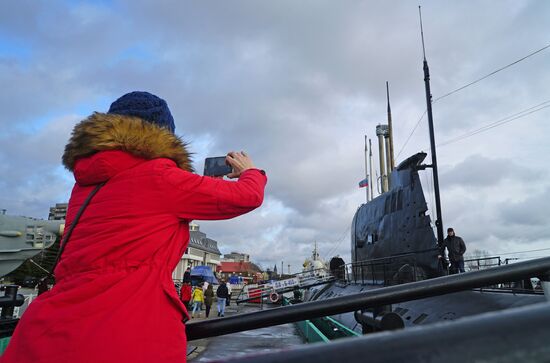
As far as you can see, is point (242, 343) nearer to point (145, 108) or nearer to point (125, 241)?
point (145, 108)

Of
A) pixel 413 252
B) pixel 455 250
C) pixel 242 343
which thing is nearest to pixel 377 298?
pixel 455 250

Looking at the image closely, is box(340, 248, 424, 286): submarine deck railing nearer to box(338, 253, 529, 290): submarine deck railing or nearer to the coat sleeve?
box(338, 253, 529, 290): submarine deck railing

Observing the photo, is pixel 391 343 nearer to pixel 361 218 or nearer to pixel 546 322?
pixel 546 322

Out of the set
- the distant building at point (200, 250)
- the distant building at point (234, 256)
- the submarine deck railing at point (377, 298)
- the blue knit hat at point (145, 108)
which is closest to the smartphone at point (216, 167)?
the blue knit hat at point (145, 108)

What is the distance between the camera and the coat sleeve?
1540 mm

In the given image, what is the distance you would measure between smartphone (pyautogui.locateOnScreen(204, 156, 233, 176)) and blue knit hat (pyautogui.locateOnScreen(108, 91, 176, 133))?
25cm

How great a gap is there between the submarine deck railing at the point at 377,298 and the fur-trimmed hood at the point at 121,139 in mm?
712

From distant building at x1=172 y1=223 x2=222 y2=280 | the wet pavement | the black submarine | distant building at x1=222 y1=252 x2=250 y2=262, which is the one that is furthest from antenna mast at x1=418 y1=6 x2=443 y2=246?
distant building at x1=222 y1=252 x2=250 y2=262

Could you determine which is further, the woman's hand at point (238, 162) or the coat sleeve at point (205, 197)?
the woman's hand at point (238, 162)

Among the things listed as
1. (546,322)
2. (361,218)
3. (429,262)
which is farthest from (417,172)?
(546,322)

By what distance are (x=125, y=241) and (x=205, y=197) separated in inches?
12.5

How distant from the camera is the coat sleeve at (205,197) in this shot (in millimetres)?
1540

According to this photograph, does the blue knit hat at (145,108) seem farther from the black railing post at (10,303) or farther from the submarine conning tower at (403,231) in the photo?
the submarine conning tower at (403,231)

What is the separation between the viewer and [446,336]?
460 millimetres
